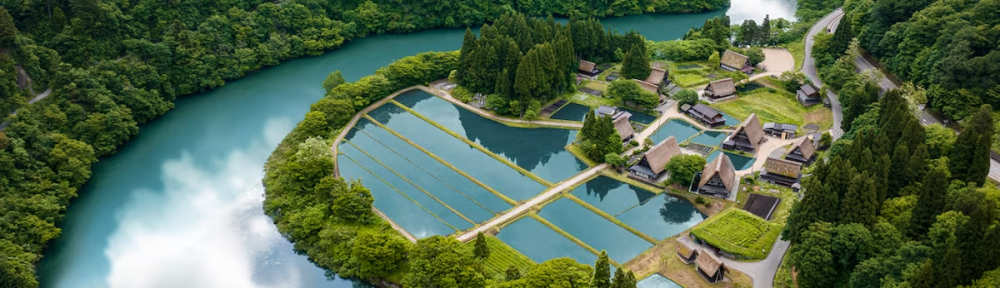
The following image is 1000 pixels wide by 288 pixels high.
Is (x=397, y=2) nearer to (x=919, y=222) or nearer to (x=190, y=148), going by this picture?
(x=190, y=148)

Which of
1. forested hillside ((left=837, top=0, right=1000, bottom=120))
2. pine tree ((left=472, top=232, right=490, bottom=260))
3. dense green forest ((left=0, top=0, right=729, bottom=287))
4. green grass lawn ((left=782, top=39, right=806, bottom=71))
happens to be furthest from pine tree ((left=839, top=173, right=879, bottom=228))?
dense green forest ((left=0, top=0, right=729, bottom=287))

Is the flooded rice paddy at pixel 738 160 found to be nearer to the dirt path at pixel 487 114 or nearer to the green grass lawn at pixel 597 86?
the dirt path at pixel 487 114

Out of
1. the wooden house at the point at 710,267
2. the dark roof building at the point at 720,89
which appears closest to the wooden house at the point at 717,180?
the wooden house at the point at 710,267

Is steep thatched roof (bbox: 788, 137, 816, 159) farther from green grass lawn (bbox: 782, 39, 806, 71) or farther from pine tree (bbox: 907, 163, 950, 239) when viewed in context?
green grass lawn (bbox: 782, 39, 806, 71)

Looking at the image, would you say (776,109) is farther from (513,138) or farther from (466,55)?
(466,55)

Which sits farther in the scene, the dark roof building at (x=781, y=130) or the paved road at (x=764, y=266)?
the dark roof building at (x=781, y=130)

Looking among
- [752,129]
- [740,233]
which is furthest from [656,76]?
[740,233]
